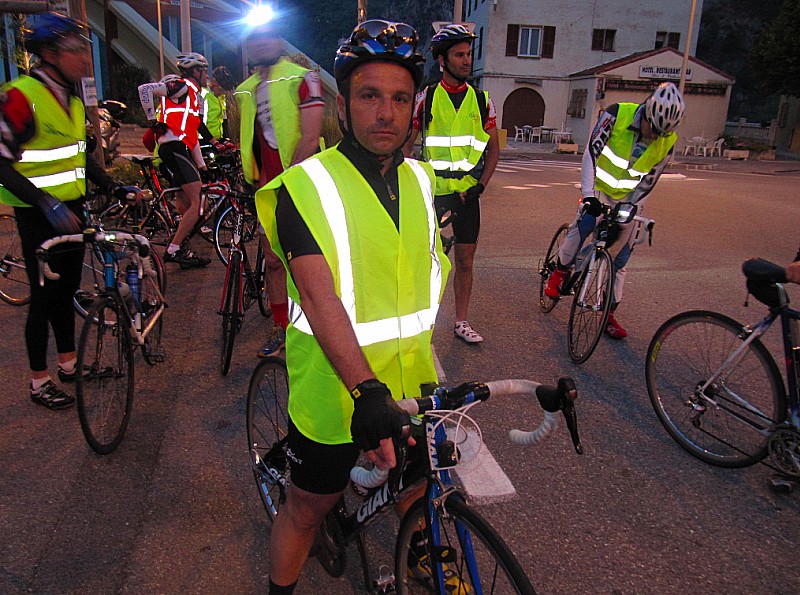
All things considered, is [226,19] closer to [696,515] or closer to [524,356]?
[524,356]

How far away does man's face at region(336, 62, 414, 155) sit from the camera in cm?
196

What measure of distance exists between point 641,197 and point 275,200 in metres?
4.34

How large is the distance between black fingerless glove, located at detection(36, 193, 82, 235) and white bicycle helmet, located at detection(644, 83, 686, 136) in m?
4.08

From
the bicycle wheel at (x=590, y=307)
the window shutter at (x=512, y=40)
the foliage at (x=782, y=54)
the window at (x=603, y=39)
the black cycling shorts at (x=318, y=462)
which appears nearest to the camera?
the black cycling shorts at (x=318, y=462)

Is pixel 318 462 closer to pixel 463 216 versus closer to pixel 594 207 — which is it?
pixel 463 216

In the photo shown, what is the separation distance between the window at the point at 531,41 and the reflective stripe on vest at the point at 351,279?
42.8 m

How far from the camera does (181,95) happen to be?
7961 millimetres

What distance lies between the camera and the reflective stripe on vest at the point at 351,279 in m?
1.89

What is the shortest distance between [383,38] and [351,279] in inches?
28.1

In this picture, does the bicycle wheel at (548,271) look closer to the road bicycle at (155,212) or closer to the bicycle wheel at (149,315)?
the bicycle wheel at (149,315)

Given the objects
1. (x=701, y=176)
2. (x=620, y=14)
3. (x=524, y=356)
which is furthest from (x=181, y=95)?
(x=620, y=14)

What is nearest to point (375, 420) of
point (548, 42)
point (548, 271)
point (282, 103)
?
point (282, 103)

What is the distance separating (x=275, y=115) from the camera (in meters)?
4.95

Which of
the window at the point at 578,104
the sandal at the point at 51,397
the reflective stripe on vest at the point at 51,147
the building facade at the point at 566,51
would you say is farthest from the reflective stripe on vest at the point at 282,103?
the window at the point at 578,104
